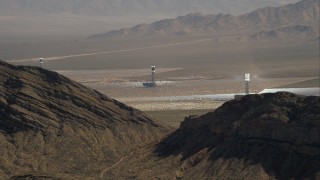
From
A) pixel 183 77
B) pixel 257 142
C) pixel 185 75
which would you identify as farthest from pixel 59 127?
pixel 185 75

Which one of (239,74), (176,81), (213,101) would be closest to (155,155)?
(213,101)

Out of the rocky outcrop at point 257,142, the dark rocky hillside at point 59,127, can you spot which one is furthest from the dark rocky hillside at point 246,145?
the dark rocky hillside at point 59,127

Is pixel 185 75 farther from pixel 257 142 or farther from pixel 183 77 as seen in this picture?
pixel 257 142

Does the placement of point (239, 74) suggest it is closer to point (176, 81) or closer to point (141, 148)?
point (176, 81)

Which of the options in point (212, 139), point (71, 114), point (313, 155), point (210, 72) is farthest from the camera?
point (210, 72)

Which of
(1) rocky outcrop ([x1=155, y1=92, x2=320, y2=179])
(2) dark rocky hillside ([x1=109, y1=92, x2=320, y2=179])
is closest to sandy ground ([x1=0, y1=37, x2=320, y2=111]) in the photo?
(2) dark rocky hillside ([x1=109, y1=92, x2=320, y2=179])

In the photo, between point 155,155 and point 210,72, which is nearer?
point 155,155
